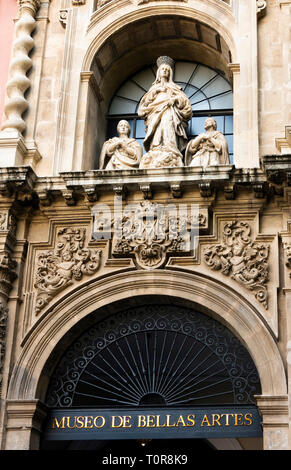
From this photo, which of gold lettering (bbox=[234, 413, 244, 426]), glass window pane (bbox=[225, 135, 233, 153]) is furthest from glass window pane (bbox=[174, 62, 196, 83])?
gold lettering (bbox=[234, 413, 244, 426])

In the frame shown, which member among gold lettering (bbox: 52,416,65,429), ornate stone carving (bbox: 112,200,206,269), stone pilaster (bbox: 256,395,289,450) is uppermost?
ornate stone carving (bbox: 112,200,206,269)

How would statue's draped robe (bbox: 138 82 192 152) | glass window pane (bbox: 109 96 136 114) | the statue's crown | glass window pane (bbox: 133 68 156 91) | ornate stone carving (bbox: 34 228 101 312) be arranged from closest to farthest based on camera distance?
1. ornate stone carving (bbox: 34 228 101 312)
2. statue's draped robe (bbox: 138 82 192 152)
3. the statue's crown
4. glass window pane (bbox: 109 96 136 114)
5. glass window pane (bbox: 133 68 156 91)

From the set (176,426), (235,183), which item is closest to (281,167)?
(235,183)

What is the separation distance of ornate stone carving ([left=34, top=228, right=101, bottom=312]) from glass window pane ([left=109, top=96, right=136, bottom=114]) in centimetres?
277

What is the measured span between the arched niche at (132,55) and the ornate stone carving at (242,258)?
2.48 m

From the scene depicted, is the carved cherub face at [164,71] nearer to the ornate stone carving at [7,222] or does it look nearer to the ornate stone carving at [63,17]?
the ornate stone carving at [63,17]

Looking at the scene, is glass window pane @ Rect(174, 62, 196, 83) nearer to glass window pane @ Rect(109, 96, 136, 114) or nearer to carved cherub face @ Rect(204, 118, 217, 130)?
glass window pane @ Rect(109, 96, 136, 114)

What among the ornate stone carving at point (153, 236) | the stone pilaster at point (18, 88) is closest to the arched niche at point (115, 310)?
the ornate stone carving at point (153, 236)

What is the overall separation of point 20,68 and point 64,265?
3318 mm

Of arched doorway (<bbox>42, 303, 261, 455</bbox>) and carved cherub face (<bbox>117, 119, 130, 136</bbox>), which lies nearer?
arched doorway (<bbox>42, 303, 261, 455</bbox>)

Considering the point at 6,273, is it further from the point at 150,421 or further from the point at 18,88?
the point at 18,88

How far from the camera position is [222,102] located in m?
14.1

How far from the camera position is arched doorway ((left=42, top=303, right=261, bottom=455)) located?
11500 millimetres
